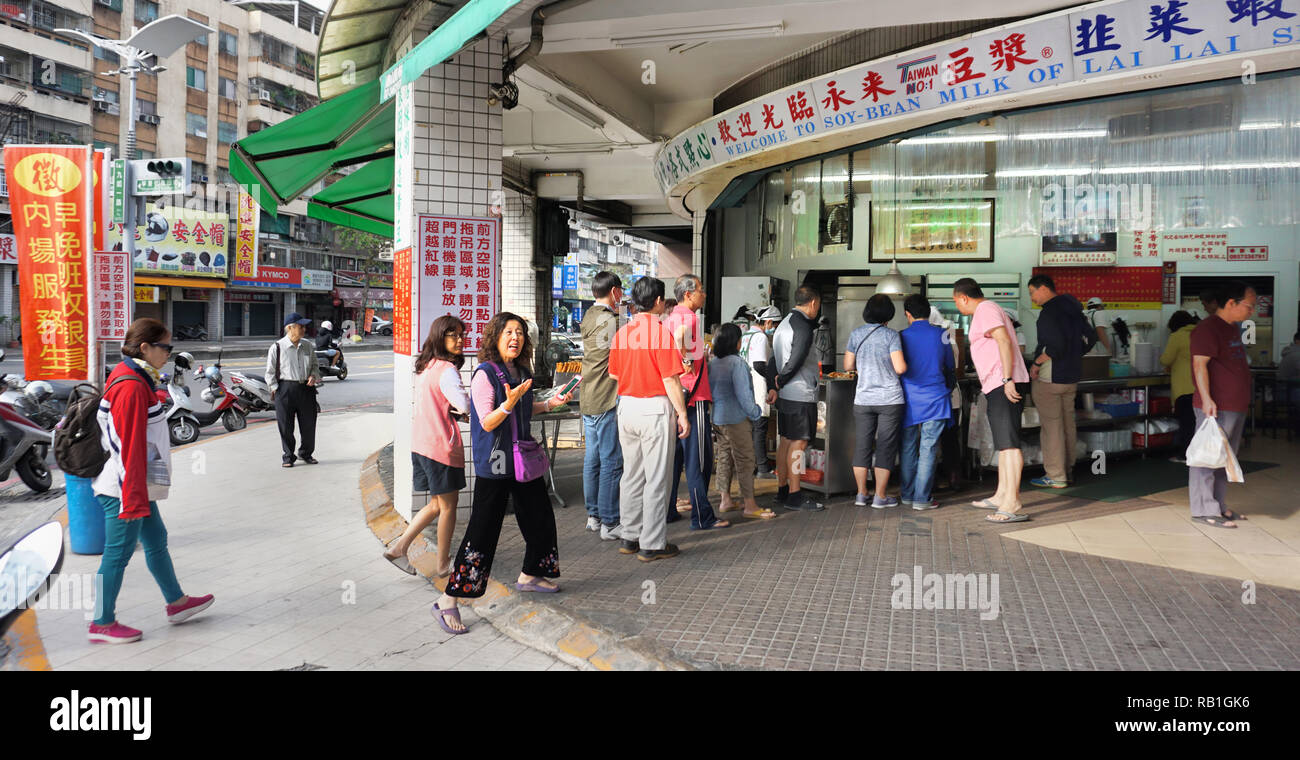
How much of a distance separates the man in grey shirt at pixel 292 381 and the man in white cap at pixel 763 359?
4.38 m

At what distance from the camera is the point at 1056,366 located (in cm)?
666

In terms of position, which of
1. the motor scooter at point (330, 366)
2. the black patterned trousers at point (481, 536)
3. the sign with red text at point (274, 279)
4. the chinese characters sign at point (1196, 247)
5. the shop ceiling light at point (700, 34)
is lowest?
the black patterned trousers at point (481, 536)

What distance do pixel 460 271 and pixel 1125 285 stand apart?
861 centimetres

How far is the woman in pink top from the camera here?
440cm

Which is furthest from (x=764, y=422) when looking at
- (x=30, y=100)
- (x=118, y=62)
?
(x=118, y=62)

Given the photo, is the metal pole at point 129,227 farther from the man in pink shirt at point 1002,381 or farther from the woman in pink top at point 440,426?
the man in pink shirt at point 1002,381

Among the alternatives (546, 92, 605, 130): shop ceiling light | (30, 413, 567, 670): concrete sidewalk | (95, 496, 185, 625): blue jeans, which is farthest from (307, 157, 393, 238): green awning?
(95, 496, 185, 625): blue jeans

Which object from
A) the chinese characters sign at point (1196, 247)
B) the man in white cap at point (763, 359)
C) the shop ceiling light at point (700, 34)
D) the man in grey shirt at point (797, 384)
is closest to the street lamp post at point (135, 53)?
the shop ceiling light at point (700, 34)

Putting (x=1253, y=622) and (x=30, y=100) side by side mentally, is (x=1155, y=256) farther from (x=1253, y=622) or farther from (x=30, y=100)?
(x=30, y=100)

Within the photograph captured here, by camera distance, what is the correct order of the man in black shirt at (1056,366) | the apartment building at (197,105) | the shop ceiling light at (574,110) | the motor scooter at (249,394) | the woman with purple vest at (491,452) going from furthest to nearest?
1. the apartment building at (197,105)
2. the motor scooter at (249,394)
3. the shop ceiling light at (574,110)
4. the man in black shirt at (1056,366)
5. the woman with purple vest at (491,452)

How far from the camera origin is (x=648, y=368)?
4672mm

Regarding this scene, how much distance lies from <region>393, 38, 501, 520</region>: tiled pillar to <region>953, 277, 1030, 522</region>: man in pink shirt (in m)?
3.44

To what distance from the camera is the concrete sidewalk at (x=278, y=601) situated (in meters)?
3.75

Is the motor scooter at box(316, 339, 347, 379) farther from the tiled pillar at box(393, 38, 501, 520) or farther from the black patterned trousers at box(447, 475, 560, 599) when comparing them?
the black patterned trousers at box(447, 475, 560, 599)
